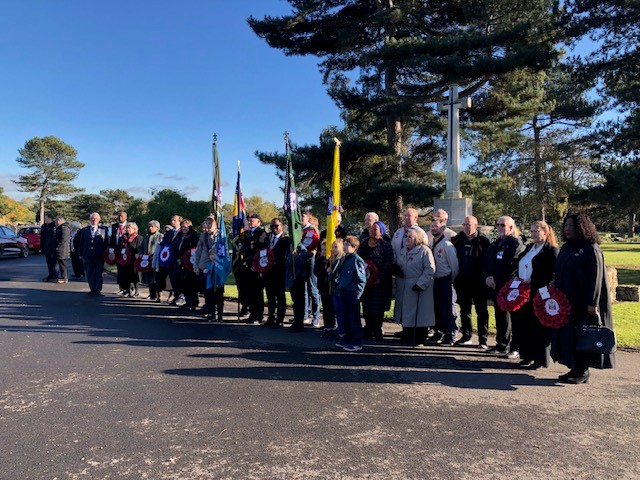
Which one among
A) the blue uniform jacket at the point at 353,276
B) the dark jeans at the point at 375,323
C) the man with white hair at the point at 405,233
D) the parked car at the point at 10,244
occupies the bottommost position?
the dark jeans at the point at 375,323

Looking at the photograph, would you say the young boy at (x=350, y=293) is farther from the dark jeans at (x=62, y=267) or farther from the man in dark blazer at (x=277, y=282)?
the dark jeans at (x=62, y=267)

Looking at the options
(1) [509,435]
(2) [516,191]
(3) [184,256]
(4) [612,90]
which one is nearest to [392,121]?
(4) [612,90]

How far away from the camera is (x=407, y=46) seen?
50.4 feet

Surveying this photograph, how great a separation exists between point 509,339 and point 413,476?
4.32 metres

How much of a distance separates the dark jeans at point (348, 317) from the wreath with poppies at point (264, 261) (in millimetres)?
1713

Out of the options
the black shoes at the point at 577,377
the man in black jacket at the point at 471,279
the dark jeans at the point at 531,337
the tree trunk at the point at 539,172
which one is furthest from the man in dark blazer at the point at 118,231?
the tree trunk at the point at 539,172

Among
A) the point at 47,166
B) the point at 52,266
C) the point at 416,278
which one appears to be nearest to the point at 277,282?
the point at 416,278

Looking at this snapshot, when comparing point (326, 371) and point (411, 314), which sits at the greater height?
point (411, 314)

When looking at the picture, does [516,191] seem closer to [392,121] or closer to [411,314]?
[392,121]

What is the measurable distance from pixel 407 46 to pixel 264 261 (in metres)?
10.3

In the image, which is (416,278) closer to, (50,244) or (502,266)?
(502,266)

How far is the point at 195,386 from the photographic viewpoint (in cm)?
514

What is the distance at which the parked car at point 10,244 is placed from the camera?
24188mm

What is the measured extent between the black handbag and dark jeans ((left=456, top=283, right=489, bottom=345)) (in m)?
2.07
